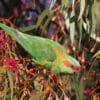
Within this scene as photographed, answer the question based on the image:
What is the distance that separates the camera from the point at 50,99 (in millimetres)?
1374

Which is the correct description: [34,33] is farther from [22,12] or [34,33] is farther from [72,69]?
[72,69]

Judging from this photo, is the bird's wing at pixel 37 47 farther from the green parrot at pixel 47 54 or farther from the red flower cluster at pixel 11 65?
the red flower cluster at pixel 11 65

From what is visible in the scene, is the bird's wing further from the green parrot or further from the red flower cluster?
the red flower cluster

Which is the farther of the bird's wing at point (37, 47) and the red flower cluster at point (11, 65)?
the bird's wing at point (37, 47)

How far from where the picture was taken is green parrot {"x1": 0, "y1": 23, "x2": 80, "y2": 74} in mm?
1365

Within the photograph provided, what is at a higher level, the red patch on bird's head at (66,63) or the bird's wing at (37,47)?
the bird's wing at (37,47)

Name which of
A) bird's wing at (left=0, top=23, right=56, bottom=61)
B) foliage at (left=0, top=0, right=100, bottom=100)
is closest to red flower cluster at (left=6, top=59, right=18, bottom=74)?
foliage at (left=0, top=0, right=100, bottom=100)

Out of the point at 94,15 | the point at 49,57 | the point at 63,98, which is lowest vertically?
the point at 63,98

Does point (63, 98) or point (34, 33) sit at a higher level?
point (34, 33)

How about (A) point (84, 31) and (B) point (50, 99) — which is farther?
(A) point (84, 31)

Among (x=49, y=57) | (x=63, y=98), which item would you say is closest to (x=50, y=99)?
(x=63, y=98)

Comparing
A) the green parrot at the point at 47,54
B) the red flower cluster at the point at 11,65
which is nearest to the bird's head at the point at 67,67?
the green parrot at the point at 47,54

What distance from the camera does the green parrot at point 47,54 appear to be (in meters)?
1.36

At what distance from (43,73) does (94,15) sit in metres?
0.42
